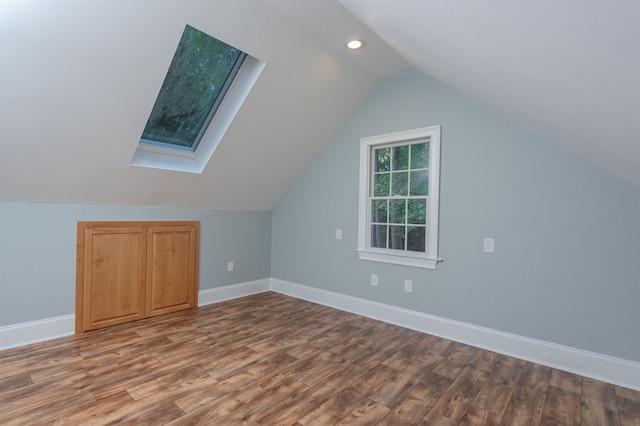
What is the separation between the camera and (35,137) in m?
2.43

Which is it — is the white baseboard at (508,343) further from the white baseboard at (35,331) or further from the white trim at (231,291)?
the white baseboard at (35,331)

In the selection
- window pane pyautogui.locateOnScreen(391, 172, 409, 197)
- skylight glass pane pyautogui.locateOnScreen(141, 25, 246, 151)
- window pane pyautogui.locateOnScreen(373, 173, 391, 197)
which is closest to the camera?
skylight glass pane pyautogui.locateOnScreen(141, 25, 246, 151)

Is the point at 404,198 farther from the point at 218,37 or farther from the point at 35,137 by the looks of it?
the point at 35,137

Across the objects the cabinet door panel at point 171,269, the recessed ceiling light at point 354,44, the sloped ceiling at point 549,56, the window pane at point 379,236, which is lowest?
the cabinet door panel at point 171,269

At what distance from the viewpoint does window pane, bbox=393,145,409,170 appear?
3633 millimetres

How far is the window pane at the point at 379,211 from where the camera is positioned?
3.82 metres

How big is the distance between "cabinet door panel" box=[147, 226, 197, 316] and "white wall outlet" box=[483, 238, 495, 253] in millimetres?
3173

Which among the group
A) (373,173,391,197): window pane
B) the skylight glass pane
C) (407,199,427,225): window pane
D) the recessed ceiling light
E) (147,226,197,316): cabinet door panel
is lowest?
(147,226,197,316): cabinet door panel

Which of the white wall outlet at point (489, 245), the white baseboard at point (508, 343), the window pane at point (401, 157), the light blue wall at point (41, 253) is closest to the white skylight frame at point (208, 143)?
the light blue wall at point (41, 253)

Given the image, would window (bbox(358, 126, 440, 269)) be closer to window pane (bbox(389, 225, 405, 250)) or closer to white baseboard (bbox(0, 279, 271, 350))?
window pane (bbox(389, 225, 405, 250))

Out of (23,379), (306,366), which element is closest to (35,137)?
(23,379)

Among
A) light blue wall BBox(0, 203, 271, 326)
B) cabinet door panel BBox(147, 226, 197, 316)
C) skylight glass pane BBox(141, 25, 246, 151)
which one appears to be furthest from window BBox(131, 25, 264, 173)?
cabinet door panel BBox(147, 226, 197, 316)

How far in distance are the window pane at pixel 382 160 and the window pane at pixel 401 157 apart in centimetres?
8

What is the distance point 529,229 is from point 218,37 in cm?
296
